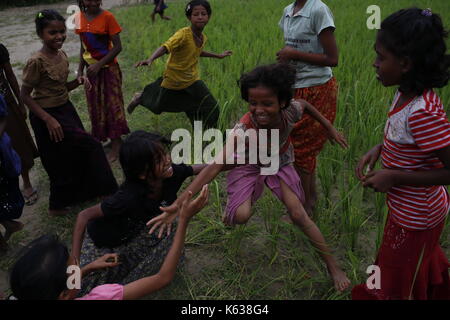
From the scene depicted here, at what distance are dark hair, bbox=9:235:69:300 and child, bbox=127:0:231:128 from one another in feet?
6.00

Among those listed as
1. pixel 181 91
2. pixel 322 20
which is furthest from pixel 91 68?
pixel 322 20

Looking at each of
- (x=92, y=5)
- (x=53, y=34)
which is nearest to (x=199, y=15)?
(x=92, y=5)

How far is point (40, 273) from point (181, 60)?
1.98 m

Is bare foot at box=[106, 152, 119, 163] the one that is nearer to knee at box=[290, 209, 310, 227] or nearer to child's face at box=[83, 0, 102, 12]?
child's face at box=[83, 0, 102, 12]

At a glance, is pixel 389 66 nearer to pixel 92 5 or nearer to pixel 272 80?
pixel 272 80

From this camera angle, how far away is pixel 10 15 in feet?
37.5

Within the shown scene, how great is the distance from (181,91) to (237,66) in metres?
1.10

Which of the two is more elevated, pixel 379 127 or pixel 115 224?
pixel 379 127

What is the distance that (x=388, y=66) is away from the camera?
1.08 m

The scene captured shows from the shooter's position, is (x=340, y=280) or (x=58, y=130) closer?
(x=340, y=280)

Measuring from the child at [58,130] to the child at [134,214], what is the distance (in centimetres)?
66

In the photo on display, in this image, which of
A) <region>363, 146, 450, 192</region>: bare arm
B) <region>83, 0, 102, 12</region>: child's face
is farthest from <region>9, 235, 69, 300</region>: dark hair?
<region>83, 0, 102, 12</region>: child's face

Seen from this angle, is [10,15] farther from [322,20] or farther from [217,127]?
[322,20]

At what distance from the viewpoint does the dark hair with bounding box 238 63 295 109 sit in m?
1.42
